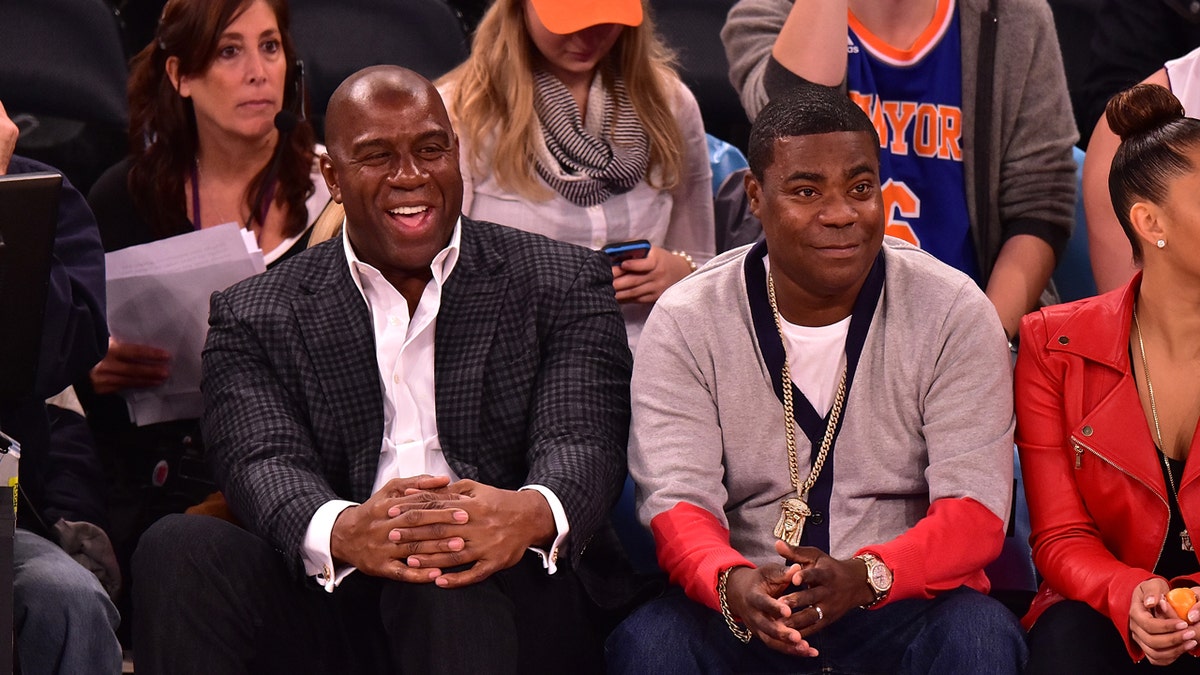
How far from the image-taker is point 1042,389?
9.11 feet

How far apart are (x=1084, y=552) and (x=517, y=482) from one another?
100 cm

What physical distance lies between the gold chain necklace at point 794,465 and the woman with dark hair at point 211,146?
1344mm

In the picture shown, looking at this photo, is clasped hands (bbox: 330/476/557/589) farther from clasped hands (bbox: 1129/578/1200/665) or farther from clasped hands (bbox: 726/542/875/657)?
clasped hands (bbox: 1129/578/1200/665)

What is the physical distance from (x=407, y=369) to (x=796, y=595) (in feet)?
2.81

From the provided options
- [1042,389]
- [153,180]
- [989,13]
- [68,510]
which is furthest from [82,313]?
[989,13]

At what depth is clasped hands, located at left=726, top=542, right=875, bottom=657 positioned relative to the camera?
2.51 metres

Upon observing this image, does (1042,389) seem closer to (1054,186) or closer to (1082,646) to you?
(1082,646)

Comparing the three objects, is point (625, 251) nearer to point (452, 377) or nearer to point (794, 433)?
point (452, 377)

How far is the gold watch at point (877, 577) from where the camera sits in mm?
2586

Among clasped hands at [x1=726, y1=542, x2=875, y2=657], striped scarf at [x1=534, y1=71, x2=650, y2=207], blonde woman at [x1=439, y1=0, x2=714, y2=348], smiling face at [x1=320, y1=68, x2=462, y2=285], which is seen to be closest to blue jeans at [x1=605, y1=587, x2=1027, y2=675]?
clasped hands at [x1=726, y1=542, x2=875, y2=657]

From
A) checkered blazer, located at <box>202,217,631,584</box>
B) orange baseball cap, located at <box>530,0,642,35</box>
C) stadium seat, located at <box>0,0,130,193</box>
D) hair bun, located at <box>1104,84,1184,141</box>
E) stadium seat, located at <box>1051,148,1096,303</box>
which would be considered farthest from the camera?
stadium seat, located at <box>0,0,130,193</box>

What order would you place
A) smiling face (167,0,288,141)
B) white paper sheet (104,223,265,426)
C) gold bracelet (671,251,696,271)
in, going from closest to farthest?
white paper sheet (104,223,265,426)
gold bracelet (671,251,696,271)
smiling face (167,0,288,141)

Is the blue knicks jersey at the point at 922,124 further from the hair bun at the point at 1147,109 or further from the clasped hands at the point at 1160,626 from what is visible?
the clasped hands at the point at 1160,626

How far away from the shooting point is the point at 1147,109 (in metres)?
2.73
